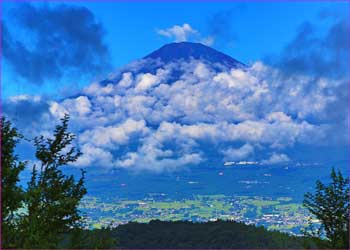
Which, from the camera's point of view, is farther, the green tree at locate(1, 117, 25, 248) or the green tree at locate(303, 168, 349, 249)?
the green tree at locate(303, 168, 349, 249)

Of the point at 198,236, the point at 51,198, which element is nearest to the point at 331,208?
the point at 51,198

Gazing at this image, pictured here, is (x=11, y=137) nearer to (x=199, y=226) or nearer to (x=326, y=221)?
(x=326, y=221)

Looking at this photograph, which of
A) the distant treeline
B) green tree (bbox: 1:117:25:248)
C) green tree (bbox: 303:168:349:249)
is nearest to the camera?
green tree (bbox: 1:117:25:248)

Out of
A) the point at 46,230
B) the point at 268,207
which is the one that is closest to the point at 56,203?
the point at 46,230

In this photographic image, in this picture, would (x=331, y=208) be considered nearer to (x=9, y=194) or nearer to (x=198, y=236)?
(x=9, y=194)

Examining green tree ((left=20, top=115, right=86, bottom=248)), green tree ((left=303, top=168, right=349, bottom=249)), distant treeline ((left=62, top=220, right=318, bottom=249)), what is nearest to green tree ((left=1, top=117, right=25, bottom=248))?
green tree ((left=20, top=115, right=86, bottom=248))

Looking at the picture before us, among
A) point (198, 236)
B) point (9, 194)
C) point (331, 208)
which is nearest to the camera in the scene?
point (9, 194)

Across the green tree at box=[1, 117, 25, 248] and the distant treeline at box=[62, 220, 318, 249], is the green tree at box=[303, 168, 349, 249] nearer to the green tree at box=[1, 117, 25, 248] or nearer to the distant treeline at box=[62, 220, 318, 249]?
the green tree at box=[1, 117, 25, 248]
